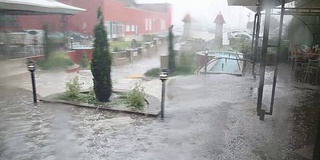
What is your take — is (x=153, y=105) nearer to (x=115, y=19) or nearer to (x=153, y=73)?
(x=153, y=73)

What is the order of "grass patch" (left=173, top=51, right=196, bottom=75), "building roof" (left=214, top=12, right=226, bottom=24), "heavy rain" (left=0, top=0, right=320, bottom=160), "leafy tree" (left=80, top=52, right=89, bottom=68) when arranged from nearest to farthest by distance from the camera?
1. "heavy rain" (left=0, top=0, right=320, bottom=160)
2. "grass patch" (left=173, top=51, right=196, bottom=75)
3. "leafy tree" (left=80, top=52, right=89, bottom=68)
4. "building roof" (left=214, top=12, right=226, bottom=24)

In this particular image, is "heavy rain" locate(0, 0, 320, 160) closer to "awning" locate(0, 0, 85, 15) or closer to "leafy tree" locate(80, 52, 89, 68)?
"awning" locate(0, 0, 85, 15)

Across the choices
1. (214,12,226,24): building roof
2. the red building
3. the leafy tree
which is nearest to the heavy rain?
the leafy tree

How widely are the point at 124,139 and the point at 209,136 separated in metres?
1.01

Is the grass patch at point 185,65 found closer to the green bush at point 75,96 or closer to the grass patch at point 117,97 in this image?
the grass patch at point 117,97

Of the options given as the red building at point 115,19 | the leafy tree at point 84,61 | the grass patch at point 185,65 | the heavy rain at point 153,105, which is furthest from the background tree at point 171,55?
the leafy tree at point 84,61

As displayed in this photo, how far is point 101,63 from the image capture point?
4695mm

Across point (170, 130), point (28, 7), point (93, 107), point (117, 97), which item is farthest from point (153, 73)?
point (170, 130)

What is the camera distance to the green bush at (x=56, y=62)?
8234 millimetres

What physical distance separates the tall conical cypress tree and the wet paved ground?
0.53 m

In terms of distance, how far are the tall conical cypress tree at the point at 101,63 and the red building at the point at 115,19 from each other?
2.41m

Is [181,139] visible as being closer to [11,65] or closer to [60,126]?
[60,126]

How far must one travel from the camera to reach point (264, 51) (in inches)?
149

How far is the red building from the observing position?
10539 millimetres
